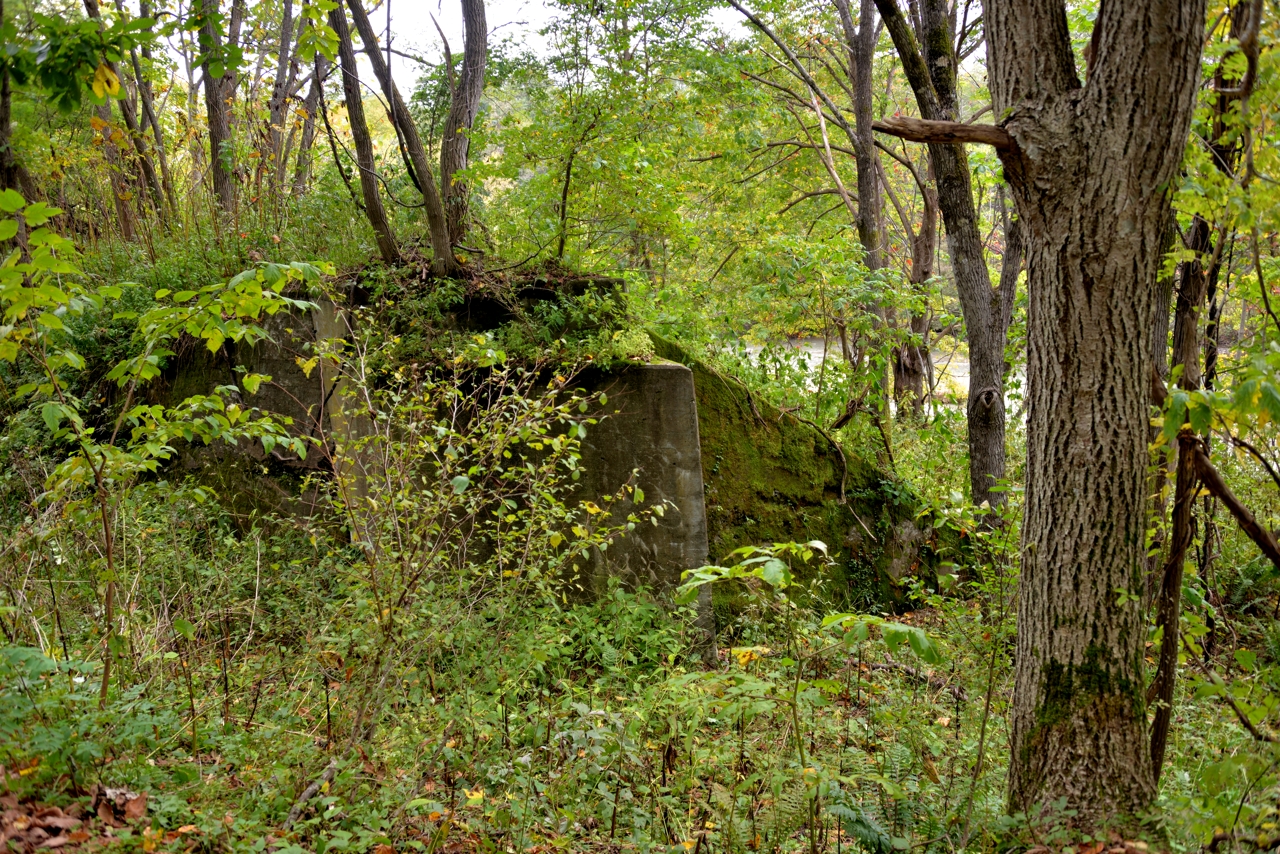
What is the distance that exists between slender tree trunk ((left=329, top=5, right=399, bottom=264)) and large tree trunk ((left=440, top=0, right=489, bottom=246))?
1.61 feet

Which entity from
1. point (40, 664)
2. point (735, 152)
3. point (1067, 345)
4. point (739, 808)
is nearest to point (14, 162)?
point (40, 664)

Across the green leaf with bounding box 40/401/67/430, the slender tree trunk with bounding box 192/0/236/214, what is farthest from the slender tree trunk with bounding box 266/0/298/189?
the green leaf with bounding box 40/401/67/430

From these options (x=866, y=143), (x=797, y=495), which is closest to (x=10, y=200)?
(x=797, y=495)

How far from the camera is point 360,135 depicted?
5.84m

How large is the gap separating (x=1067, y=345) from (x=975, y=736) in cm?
209

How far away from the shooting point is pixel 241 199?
7.99 m

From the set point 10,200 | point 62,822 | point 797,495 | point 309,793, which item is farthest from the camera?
point 797,495

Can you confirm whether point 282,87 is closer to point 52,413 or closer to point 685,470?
point 685,470

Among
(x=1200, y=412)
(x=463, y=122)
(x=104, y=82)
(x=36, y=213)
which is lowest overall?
(x=1200, y=412)

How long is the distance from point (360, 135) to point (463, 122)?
1243 millimetres

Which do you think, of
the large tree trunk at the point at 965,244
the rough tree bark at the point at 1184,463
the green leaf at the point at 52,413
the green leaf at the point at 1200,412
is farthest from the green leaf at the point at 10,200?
the large tree trunk at the point at 965,244

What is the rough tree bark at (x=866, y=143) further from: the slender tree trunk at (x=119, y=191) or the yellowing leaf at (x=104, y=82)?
the yellowing leaf at (x=104, y=82)

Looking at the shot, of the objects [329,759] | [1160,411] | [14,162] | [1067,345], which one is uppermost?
[14,162]

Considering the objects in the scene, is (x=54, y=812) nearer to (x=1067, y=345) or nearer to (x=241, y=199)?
(x=1067, y=345)
